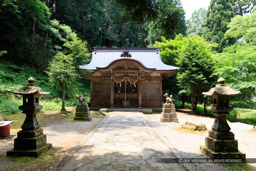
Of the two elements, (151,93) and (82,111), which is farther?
(151,93)

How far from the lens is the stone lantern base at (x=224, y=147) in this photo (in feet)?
11.5

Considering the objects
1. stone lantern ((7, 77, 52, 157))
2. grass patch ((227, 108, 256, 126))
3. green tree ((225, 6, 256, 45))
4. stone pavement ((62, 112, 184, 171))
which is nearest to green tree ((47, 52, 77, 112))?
stone pavement ((62, 112, 184, 171))

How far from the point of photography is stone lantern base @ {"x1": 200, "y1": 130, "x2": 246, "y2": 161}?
138 inches

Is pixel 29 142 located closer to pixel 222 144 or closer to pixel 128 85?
pixel 222 144

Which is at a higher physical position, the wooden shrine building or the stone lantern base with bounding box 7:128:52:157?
the wooden shrine building

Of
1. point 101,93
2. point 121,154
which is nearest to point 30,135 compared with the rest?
point 121,154

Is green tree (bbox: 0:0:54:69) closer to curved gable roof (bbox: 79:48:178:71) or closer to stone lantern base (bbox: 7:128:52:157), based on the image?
curved gable roof (bbox: 79:48:178:71)

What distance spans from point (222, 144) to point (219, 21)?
79.1ft

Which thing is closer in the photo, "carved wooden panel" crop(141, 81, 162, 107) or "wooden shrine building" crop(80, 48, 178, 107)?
"wooden shrine building" crop(80, 48, 178, 107)

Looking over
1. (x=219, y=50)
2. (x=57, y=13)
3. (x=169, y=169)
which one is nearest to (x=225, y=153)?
(x=169, y=169)

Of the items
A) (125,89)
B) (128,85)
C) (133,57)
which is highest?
(133,57)

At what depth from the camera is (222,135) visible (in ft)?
12.0

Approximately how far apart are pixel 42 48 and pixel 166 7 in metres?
21.3

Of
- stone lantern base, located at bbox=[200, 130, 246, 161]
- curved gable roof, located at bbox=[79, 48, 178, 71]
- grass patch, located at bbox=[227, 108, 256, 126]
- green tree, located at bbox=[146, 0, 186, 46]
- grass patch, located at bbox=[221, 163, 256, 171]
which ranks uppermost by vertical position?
curved gable roof, located at bbox=[79, 48, 178, 71]
